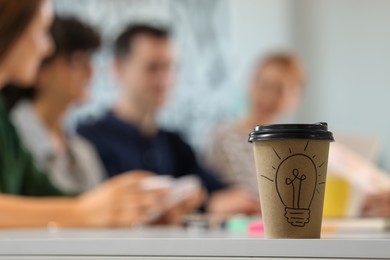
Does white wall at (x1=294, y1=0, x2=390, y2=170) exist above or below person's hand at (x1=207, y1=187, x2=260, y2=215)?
above

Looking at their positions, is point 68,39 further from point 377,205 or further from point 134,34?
point 377,205

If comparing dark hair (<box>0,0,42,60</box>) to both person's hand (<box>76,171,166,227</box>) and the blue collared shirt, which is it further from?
the blue collared shirt

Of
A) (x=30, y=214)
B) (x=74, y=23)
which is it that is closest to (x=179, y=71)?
(x=74, y=23)

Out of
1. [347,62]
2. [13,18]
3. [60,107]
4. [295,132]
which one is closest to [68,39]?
[60,107]

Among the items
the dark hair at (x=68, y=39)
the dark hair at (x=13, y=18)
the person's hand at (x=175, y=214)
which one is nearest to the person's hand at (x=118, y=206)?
the person's hand at (x=175, y=214)

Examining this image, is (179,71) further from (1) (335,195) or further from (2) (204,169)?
(1) (335,195)

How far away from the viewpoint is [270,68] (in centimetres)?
303

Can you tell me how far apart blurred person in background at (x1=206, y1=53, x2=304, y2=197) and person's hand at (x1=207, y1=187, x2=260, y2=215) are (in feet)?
0.30

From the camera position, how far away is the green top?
1.59 meters

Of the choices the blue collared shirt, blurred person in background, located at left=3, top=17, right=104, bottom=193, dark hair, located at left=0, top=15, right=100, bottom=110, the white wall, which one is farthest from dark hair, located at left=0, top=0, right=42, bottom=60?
the white wall

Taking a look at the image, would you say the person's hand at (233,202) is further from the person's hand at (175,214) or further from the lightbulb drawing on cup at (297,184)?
the lightbulb drawing on cup at (297,184)

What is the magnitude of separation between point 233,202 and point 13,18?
1033 mm

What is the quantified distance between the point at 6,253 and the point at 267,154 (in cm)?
26

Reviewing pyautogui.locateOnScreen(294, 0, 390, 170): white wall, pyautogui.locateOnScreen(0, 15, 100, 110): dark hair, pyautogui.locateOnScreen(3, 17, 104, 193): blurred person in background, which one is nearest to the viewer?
pyautogui.locateOnScreen(3, 17, 104, 193): blurred person in background
